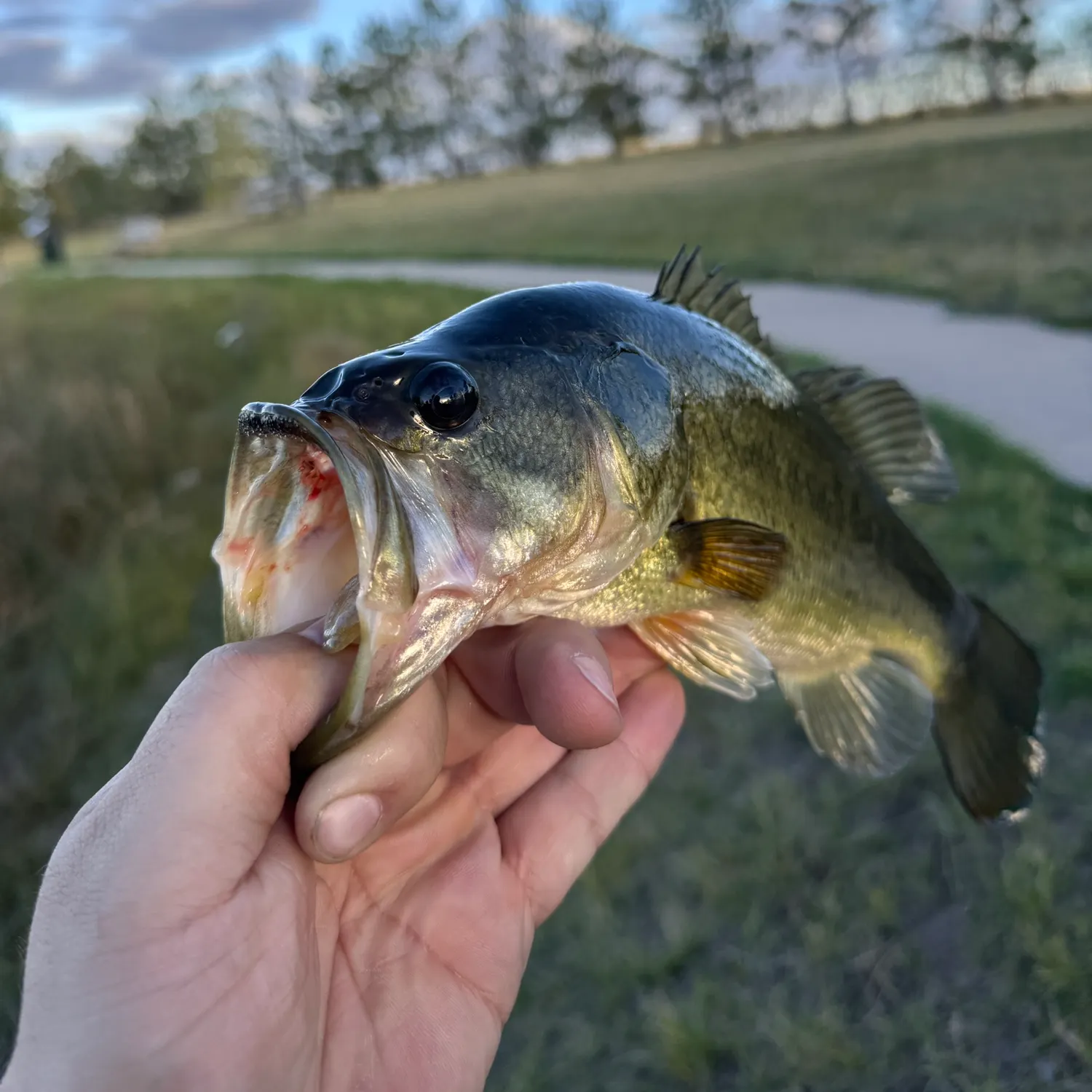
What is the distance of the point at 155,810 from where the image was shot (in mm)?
1280

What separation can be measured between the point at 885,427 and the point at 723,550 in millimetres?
786

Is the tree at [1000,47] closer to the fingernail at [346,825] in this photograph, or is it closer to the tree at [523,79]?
the tree at [523,79]

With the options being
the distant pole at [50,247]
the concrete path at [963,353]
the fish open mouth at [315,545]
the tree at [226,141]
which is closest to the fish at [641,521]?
the fish open mouth at [315,545]

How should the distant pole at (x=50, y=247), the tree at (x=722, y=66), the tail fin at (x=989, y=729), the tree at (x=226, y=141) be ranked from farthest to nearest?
the tree at (x=226, y=141), the tree at (x=722, y=66), the distant pole at (x=50, y=247), the tail fin at (x=989, y=729)

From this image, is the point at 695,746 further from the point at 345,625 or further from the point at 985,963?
the point at 345,625

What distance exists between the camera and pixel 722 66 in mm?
47281

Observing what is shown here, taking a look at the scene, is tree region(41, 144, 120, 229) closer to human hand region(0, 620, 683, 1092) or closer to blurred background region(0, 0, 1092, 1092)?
blurred background region(0, 0, 1092, 1092)

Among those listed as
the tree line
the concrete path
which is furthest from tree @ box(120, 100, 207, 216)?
the concrete path

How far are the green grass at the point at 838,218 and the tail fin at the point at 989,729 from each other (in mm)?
4908

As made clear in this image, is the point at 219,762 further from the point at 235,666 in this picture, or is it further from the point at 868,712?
the point at 868,712

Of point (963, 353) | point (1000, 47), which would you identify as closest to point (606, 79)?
point (1000, 47)

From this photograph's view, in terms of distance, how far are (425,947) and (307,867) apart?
0.37 m

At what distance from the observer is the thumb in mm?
1276

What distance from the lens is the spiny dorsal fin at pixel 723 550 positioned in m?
1.72
